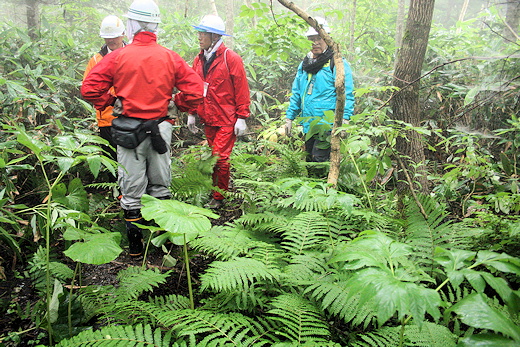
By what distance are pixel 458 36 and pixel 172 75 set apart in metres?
9.00

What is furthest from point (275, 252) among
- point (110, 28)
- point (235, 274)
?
point (110, 28)

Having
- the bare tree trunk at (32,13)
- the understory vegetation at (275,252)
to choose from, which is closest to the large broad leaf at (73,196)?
the understory vegetation at (275,252)

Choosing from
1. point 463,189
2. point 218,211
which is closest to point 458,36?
point 463,189

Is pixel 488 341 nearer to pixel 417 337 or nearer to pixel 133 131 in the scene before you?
pixel 417 337

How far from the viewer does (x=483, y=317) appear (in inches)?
45.2

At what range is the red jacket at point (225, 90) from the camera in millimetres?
4824

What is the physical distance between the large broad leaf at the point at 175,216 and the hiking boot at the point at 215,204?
2869mm

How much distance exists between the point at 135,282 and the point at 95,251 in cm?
62

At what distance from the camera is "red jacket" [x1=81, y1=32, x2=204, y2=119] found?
346 cm

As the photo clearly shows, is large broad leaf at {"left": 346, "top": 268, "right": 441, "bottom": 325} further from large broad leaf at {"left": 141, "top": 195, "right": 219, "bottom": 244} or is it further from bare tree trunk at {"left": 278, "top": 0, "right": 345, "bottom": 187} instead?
bare tree trunk at {"left": 278, "top": 0, "right": 345, "bottom": 187}

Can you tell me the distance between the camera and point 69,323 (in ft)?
7.37

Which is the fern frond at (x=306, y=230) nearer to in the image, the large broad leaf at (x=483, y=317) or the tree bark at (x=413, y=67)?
the large broad leaf at (x=483, y=317)

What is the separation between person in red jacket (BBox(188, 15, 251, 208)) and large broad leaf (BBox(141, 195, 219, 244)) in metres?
2.78

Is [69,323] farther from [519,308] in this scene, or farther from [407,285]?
[519,308]
